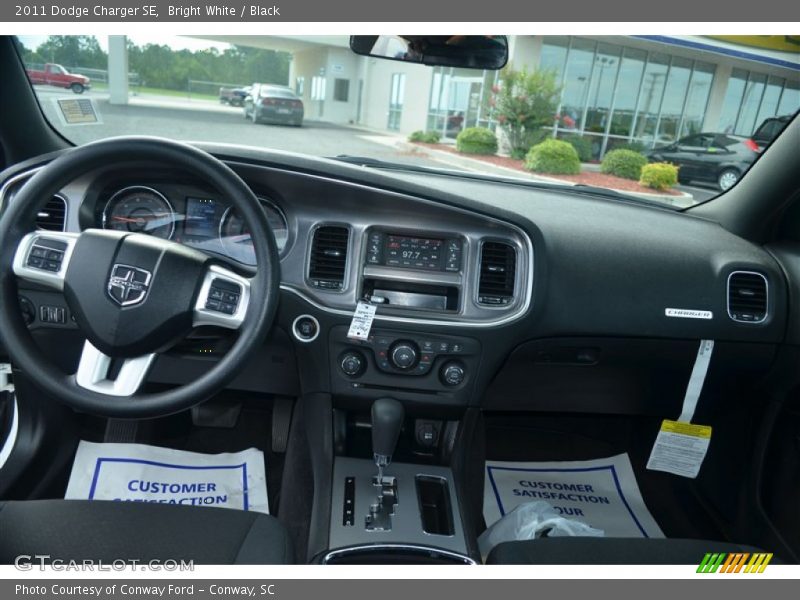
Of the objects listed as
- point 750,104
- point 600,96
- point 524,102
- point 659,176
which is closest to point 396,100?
point 524,102

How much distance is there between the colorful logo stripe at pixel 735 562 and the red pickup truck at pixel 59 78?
7.96ft

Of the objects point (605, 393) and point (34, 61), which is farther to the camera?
point (605, 393)

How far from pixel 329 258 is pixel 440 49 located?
0.76m

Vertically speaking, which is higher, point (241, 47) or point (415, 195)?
point (241, 47)

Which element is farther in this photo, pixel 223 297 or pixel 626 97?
pixel 626 97

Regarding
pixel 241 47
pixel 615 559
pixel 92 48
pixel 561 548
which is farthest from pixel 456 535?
pixel 92 48

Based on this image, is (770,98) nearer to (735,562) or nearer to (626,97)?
(735,562)

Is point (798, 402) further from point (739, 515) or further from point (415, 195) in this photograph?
point (415, 195)

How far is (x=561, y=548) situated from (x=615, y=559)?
0.44ft

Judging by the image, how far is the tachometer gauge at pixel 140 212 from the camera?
1860 mm

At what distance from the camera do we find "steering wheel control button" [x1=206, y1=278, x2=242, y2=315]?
1.45m

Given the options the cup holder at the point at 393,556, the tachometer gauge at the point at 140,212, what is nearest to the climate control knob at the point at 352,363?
the cup holder at the point at 393,556

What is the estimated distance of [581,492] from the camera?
249 centimetres

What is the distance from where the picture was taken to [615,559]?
1492 mm
